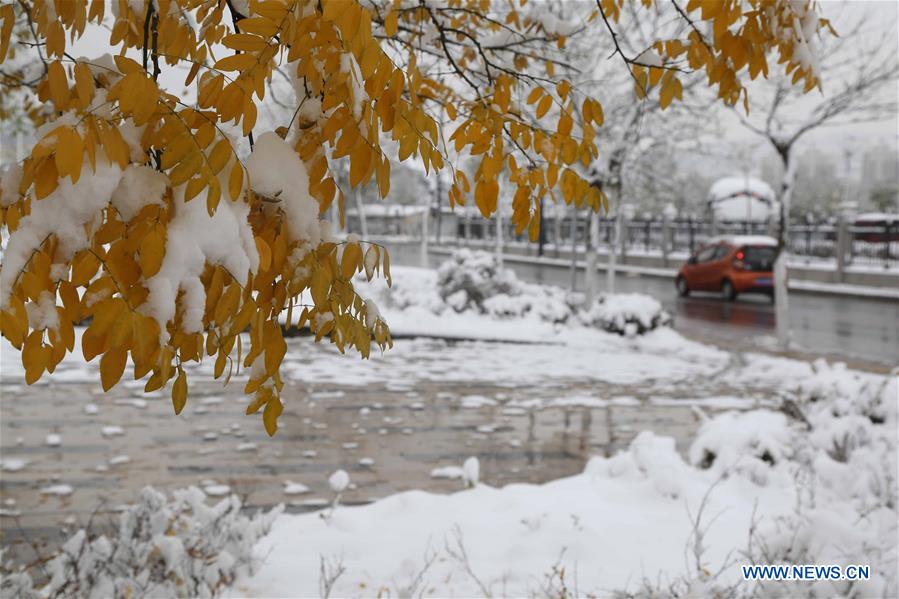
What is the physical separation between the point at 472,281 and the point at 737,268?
9204 mm

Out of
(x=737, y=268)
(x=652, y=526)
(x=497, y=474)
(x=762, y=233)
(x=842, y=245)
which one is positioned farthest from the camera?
(x=762, y=233)

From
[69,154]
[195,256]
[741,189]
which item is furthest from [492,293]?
[741,189]

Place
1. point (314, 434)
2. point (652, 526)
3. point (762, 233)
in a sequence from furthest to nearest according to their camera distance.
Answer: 1. point (762, 233)
2. point (314, 434)
3. point (652, 526)

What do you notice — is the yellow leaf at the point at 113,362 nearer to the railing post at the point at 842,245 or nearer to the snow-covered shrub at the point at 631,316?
the snow-covered shrub at the point at 631,316

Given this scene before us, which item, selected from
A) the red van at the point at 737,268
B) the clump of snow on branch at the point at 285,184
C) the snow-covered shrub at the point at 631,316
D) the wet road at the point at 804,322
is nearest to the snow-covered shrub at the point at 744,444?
the clump of snow on branch at the point at 285,184

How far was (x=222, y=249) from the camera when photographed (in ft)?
4.88

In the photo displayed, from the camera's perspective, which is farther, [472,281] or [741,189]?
[741,189]

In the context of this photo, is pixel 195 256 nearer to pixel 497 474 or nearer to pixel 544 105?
pixel 544 105

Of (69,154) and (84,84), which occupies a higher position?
(84,84)

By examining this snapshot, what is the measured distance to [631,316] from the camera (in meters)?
13.4

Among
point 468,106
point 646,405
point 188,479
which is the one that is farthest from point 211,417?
point 468,106

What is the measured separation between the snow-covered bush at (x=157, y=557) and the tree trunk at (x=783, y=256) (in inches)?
434

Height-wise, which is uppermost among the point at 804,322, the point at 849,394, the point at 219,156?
the point at 219,156

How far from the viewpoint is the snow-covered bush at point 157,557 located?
3.12m
